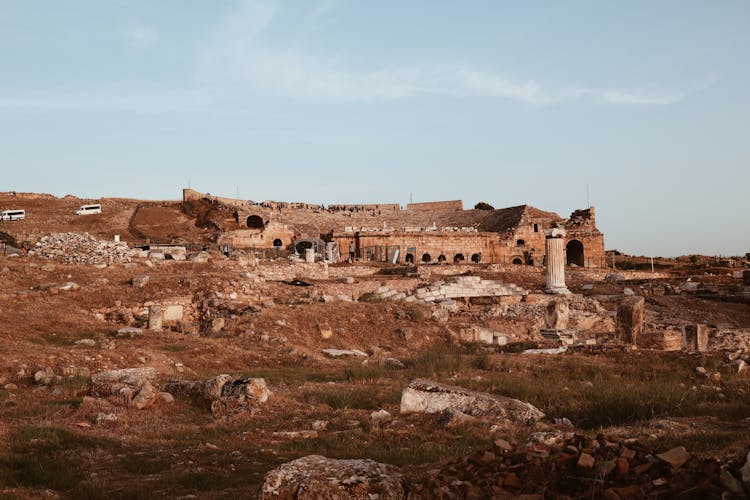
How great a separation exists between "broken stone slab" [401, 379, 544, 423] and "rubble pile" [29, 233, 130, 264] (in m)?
18.6

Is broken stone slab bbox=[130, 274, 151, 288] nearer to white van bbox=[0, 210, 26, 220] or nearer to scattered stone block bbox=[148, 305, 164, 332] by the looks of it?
scattered stone block bbox=[148, 305, 164, 332]

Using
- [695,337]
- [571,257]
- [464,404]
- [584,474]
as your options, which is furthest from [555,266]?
Result: [584,474]

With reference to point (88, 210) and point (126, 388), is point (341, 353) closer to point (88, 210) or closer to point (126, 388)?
point (126, 388)

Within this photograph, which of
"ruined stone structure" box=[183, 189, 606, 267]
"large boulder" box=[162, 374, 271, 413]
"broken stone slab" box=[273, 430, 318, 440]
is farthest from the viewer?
"ruined stone structure" box=[183, 189, 606, 267]

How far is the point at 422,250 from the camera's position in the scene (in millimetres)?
46750

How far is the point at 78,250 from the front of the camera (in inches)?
1008

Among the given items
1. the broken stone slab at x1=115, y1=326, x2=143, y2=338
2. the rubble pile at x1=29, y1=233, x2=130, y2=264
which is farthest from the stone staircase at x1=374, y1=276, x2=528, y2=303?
the rubble pile at x1=29, y1=233, x2=130, y2=264

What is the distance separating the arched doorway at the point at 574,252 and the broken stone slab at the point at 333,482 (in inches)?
1908

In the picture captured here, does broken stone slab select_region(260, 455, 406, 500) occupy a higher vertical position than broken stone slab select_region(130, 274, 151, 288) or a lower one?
lower

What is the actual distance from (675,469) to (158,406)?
794 cm

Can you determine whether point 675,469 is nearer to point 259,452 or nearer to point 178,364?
point 259,452

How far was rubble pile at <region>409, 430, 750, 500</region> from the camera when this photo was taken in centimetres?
423

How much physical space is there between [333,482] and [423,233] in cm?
4234

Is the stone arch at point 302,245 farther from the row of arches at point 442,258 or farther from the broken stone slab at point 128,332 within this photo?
the broken stone slab at point 128,332
